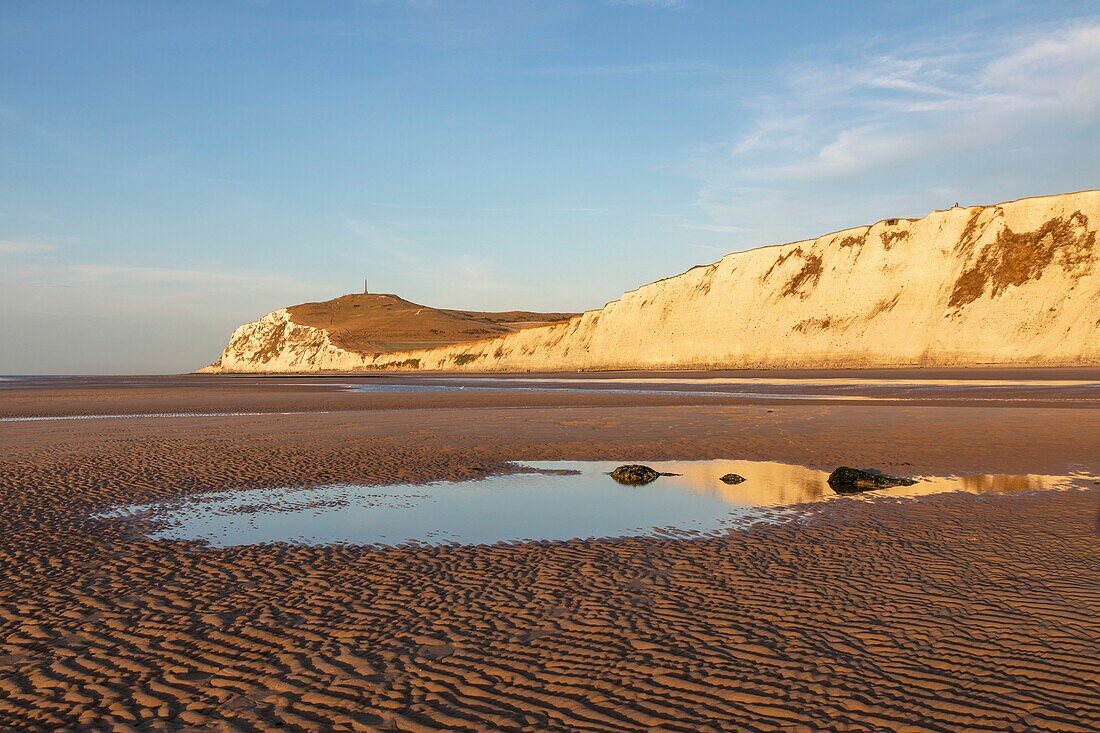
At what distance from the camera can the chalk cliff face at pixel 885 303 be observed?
5506 centimetres

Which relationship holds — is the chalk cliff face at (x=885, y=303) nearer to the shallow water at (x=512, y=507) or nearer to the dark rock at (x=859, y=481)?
the dark rock at (x=859, y=481)

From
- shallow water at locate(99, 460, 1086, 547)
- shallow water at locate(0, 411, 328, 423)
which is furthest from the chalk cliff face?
shallow water at locate(99, 460, 1086, 547)

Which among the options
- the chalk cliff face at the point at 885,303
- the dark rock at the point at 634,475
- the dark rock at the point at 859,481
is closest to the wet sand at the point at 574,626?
the dark rock at the point at 859,481

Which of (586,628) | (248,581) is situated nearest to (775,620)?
(586,628)

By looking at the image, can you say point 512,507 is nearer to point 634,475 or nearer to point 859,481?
point 634,475

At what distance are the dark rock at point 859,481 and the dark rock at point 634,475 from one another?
8.72 ft

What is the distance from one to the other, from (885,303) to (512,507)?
59.9m

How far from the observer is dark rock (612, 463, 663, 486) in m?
12.5

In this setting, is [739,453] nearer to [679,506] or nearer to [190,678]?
[679,506]

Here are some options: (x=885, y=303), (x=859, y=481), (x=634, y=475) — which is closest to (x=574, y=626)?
(x=634, y=475)

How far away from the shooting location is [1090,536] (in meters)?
8.20

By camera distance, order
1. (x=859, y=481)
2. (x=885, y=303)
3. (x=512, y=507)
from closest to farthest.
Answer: (x=512, y=507)
(x=859, y=481)
(x=885, y=303)

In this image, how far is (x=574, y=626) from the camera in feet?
19.0

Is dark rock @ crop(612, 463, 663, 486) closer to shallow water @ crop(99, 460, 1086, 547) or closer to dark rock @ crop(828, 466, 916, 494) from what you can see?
shallow water @ crop(99, 460, 1086, 547)
